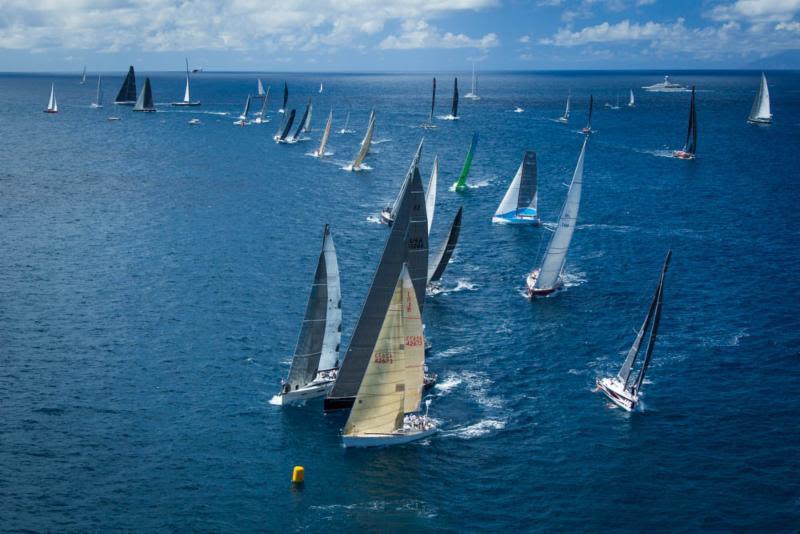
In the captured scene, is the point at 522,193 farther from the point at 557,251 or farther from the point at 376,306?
the point at 376,306

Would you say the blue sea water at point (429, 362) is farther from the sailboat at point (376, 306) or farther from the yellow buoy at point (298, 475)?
the sailboat at point (376, 306)

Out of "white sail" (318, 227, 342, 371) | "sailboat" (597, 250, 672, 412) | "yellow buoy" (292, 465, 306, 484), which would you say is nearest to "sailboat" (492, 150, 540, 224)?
"sailboat" (597, 250, 672, 412)

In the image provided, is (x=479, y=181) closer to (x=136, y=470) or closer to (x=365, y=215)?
(x=365, y=215)

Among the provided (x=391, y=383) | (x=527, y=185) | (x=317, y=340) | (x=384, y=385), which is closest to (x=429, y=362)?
(x=317, y=340)

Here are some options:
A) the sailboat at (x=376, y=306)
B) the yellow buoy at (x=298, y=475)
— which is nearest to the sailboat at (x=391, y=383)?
the sailboat at (x=376, y=306)

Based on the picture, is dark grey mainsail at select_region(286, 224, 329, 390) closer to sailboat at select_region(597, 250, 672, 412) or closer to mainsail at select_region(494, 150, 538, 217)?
sailboat at select_region(597, 250, 672, 412)
